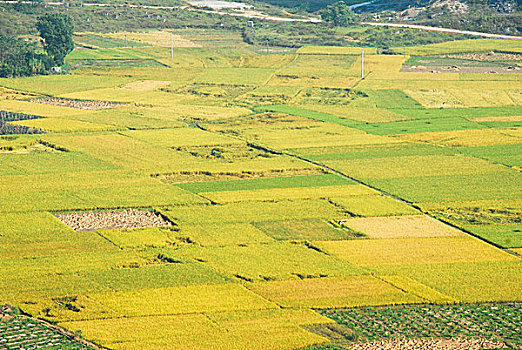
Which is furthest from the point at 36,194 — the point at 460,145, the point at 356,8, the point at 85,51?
the point at 356,8

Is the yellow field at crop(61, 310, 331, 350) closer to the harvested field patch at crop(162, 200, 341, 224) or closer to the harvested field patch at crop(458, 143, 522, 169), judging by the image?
the harvested field patch at crop(162, 200, 341, 224)

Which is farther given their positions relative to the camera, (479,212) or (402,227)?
(479,212)

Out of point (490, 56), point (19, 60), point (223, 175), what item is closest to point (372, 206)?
point (223, 175)

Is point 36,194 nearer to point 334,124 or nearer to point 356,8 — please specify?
point 334,124

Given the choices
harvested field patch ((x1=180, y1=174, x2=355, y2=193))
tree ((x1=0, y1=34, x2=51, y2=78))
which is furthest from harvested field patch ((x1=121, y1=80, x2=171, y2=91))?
harvested field patch ((x1=180, y1=174, x2=355, y2=193))

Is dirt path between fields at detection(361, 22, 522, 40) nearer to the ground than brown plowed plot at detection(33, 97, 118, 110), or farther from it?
farther from it

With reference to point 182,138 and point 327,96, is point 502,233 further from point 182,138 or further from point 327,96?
point 327,96

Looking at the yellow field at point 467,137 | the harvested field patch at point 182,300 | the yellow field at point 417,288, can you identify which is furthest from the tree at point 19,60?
the yellow field at point 417,288
